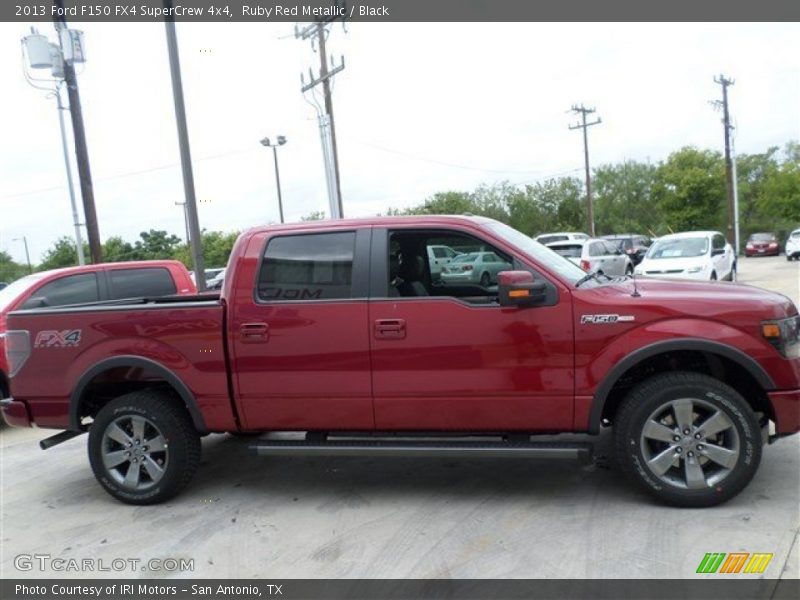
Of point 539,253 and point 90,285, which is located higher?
point 539,253

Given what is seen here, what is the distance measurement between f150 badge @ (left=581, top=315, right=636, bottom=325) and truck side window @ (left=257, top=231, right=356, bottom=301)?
155 centimetres

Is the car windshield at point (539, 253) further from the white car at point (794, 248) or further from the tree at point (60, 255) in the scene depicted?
the tree at point (60, 255)

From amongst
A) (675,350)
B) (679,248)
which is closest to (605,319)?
(675,350)

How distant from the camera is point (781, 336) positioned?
386cm

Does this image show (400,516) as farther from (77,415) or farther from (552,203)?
(552,203)

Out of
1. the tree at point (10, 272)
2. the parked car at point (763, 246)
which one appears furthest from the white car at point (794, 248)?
the tree at point (10, 272)

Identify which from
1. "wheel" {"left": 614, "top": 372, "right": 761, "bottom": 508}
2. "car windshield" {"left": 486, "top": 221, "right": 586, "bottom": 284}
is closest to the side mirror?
"car windshield" {"left": 486, "top": 221, "right": 586, "bottom": 284}

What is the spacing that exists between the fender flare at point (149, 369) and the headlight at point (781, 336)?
3763mm

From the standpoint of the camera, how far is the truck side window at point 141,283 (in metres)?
8.01

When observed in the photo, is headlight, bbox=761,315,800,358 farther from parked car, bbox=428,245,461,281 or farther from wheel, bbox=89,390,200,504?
wheel, bbox=89,390,200,504

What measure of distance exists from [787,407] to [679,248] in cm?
1339

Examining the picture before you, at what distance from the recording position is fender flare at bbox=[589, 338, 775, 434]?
3.86m

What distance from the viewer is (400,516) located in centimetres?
428

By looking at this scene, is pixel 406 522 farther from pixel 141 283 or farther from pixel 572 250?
pixel 572 250
